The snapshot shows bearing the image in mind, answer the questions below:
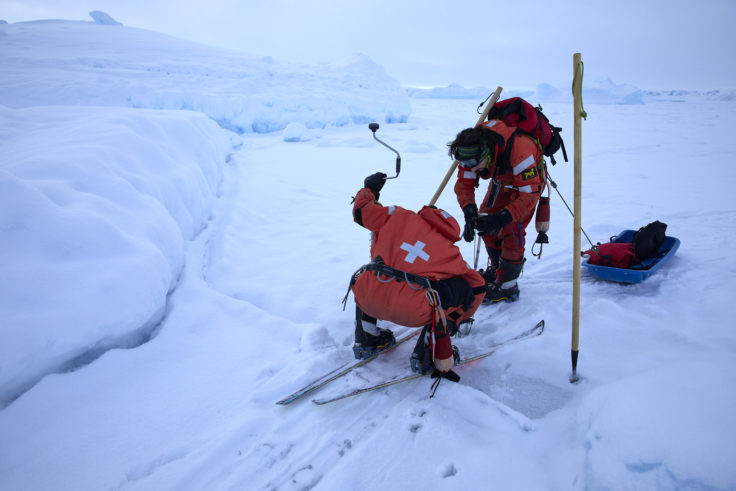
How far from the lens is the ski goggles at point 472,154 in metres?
2.09

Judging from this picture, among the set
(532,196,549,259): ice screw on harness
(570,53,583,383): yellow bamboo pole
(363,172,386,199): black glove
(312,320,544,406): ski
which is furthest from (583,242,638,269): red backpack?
(363,172,386,199): black glove

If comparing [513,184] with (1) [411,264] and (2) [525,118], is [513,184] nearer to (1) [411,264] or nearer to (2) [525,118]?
(2) [525,118]

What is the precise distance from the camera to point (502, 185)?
8.11 feet

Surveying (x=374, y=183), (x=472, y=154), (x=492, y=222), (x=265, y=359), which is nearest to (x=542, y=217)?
(x=492, y=222)

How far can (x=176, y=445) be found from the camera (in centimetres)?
151

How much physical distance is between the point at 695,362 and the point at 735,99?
53.0m

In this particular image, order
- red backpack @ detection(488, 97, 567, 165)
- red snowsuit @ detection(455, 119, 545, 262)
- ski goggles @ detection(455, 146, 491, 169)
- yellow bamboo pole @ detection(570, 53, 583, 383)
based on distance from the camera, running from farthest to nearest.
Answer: red backpack @ detection(488, 97, 567, 165), red snowsuit @ detection(455, 119, 545, 262), ski goggles @ detection(455, 146, 491, 169), yellow bamboo pole @ detection(570, 53, 583, 383)

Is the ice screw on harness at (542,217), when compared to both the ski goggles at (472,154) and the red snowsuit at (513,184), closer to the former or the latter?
the red snowsuit at (513,184)

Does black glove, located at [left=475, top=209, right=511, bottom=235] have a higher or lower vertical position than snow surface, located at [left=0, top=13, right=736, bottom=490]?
higher

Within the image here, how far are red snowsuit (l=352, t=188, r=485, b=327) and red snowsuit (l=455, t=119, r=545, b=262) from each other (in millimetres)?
775

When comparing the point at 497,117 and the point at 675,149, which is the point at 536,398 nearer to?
the point at 497,117

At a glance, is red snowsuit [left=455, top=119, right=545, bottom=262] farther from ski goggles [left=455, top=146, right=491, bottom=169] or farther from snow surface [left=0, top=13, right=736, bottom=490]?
snow surface [left=0, top=13, right=736, bottom=490]

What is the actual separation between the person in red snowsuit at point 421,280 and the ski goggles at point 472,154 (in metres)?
0.54

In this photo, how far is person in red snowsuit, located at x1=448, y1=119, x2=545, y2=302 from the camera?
84.7 inches
